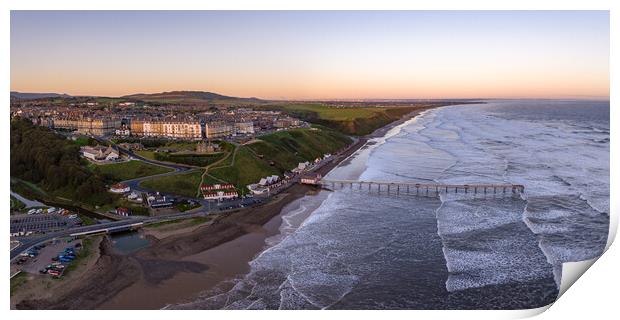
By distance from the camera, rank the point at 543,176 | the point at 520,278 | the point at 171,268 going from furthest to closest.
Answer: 1. the point at 543,176
2. the point at 171,268
3. the point at 520,278

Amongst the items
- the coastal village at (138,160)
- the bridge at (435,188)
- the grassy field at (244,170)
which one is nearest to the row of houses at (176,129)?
the coastal village at (138,160)

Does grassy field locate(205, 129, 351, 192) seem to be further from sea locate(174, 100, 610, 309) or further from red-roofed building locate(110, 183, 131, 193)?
red-roofed building locate(110, 183, 131, 193)

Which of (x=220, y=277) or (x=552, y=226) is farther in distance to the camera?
(x=552, y=226)

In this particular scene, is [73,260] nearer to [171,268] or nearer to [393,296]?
[171,268]

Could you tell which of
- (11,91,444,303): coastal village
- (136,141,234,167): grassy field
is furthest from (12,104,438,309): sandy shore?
(136,141,234,167): grassy field

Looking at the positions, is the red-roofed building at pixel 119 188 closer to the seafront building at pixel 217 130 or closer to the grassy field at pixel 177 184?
the grassy field at pixel 177 184
